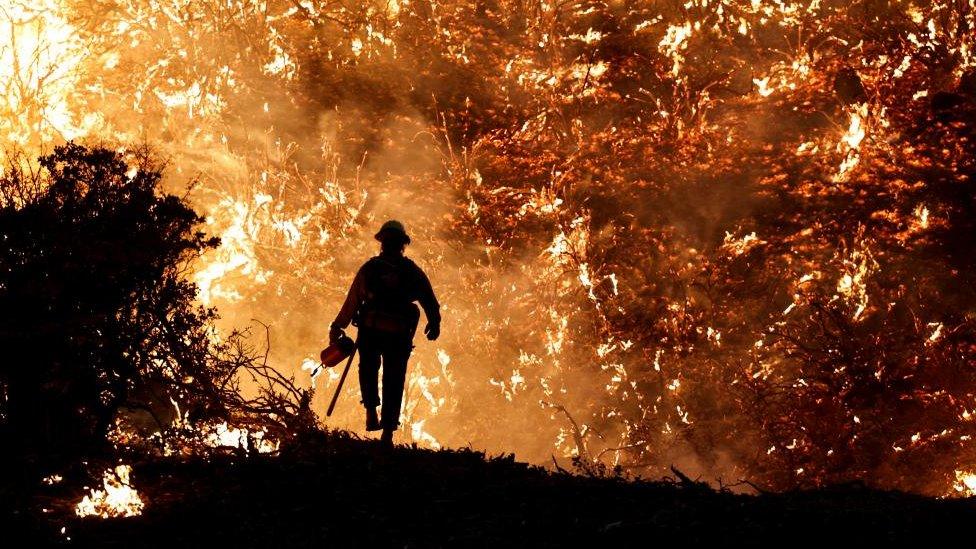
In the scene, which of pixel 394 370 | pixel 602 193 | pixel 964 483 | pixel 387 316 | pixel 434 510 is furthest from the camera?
pixel 602 193

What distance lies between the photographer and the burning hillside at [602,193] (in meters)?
9.09

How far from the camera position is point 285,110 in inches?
520

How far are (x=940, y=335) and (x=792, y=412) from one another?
1819 millimetres

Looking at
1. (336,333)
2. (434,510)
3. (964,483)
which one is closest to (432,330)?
(336,333)

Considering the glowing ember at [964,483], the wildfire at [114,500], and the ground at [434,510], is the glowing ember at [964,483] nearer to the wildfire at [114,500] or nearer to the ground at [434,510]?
the ground at [434,510]

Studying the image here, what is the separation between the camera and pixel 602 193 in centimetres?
1136

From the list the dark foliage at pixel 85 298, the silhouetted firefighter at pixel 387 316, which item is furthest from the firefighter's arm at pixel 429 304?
the dark foliage at pixel 85 298

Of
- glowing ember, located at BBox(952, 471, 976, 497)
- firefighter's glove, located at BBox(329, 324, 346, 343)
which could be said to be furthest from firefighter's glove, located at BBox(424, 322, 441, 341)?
glowing ember, located at BBox(952, 471, 976, 497)

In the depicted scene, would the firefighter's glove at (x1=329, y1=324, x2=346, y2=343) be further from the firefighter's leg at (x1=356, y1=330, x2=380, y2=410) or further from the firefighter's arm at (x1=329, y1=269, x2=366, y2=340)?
the firefighter's leg at (x1=356, y1=330, x2=380, y2=410)

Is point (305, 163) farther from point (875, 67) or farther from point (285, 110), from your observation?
point (875, 67)

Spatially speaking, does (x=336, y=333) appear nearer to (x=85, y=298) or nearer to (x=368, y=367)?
(x=368, y=367)

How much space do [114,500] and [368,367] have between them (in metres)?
2.19

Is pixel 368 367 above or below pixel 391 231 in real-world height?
below

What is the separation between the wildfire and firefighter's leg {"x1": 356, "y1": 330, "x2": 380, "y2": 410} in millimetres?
1927
